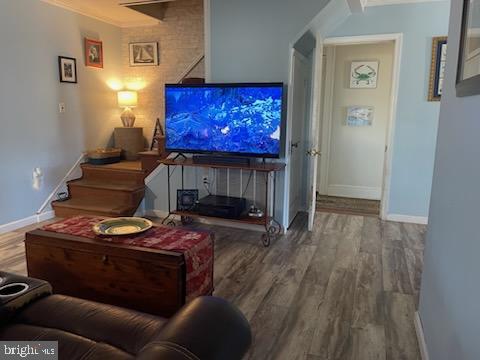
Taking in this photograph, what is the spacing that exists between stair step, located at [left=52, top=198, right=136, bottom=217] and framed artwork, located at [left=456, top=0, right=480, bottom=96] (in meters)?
3.60

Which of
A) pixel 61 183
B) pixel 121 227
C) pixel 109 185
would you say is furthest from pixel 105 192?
pixel 121 227

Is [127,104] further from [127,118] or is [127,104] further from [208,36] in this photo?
[208,36]

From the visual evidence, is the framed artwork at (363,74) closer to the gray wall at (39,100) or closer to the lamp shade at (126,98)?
the lamp shade at (126,98)

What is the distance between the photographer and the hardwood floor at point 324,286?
2.08 metres

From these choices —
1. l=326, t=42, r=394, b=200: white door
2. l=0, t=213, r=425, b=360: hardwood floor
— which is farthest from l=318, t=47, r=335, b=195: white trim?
l=0, t=213, r=425, b=360: hardwood floor

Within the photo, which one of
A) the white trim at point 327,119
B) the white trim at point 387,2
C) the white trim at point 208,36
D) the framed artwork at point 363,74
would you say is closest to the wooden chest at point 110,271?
the white trim at point 208,36

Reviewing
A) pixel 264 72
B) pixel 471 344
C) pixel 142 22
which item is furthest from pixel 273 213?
pixel 142 22

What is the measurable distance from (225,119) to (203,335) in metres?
2.82

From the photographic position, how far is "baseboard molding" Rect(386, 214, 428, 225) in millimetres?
4336

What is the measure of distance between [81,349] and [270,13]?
3405 mm

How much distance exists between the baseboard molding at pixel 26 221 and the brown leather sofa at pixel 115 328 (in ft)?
8.30

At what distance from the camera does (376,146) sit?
5.52 meters

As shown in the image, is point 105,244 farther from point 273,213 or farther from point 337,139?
point 337,139

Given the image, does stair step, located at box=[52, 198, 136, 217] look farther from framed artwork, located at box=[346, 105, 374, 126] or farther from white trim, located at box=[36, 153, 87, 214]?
framed artwork, located at box=[346, 105, 374, 126]
